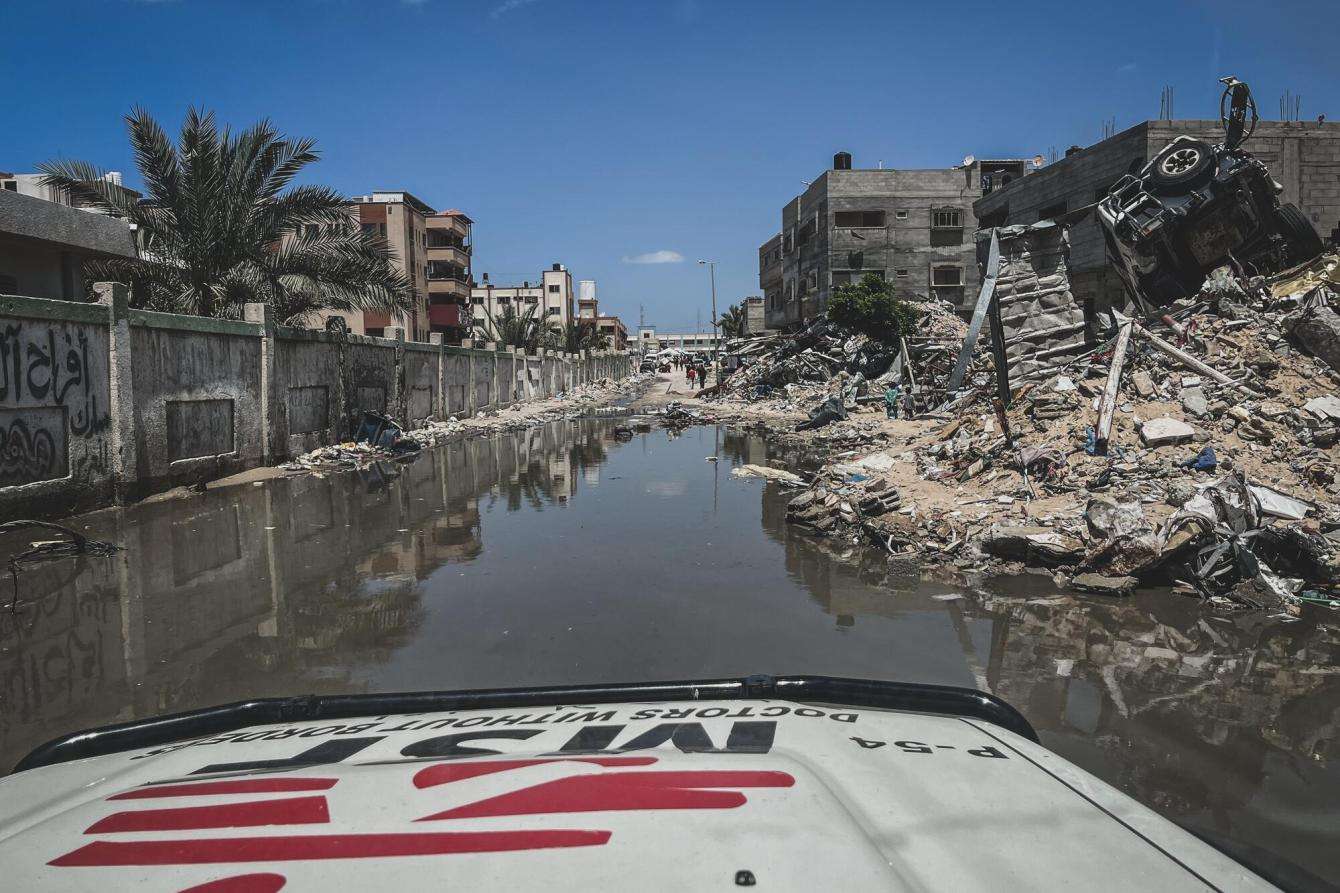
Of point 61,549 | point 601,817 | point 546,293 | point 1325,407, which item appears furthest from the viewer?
point 546,293

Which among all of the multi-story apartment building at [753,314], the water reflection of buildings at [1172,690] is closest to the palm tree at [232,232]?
the water reflection of buildings at [1172,690]

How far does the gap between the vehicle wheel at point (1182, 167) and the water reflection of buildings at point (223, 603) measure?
11996 millimetres

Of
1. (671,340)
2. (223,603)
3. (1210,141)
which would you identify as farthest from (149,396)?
(671,340)

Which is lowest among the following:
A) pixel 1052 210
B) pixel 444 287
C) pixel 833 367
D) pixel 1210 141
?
pixel 833 367

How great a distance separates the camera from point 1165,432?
7629mm

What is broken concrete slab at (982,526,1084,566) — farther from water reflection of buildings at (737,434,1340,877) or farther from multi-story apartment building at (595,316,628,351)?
multi-story apartment building at (595,316,628,351)

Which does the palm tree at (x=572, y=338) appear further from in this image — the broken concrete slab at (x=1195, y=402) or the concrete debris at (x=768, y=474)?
the broken concrete slab at (x=1195, y=402)

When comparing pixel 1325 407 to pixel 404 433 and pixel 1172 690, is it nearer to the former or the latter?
pixel 1172 690

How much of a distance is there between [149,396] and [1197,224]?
55.0ft

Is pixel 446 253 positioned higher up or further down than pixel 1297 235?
higher up

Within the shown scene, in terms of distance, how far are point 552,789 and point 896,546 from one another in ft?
20.4

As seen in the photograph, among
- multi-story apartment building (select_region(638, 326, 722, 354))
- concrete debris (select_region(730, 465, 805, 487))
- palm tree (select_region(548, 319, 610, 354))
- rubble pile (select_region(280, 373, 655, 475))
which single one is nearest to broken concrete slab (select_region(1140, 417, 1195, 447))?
concrete debris (select_region(730, 465, 805, 487))

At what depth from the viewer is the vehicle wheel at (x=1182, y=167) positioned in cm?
1341

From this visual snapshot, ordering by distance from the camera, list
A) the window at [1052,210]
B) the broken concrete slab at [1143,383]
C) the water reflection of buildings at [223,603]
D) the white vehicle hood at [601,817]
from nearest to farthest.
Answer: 1. the white vehicle hood at [601,817]
2. the water reflection of buildings at [223,603]
3. the broken concrete slab at [1143,383]
4. the window at [1052,210]
